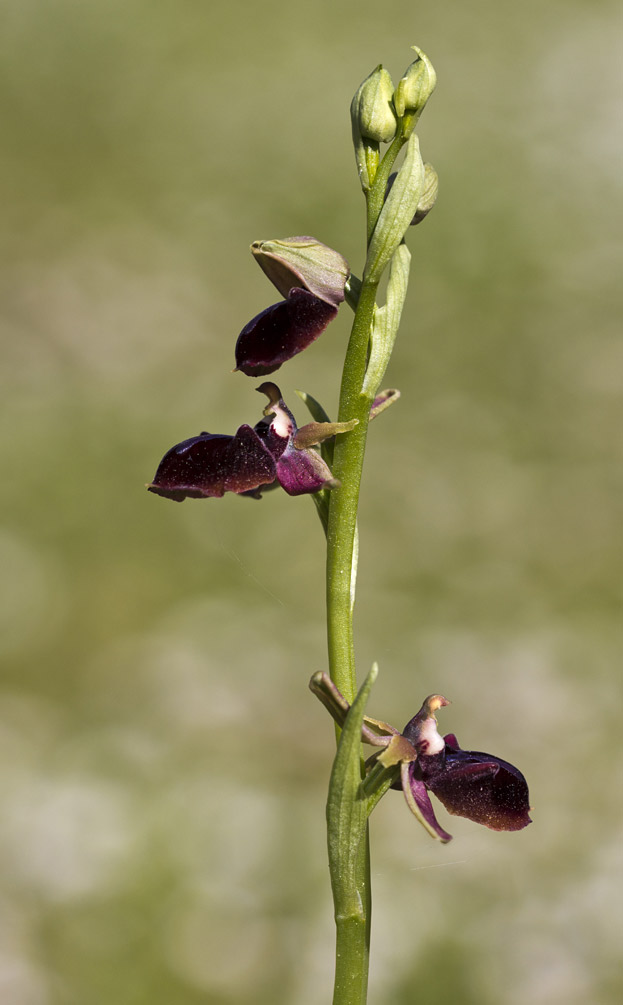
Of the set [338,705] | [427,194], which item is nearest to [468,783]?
[338,705]

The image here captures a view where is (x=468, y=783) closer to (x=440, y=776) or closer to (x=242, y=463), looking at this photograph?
(x=440, y=776)

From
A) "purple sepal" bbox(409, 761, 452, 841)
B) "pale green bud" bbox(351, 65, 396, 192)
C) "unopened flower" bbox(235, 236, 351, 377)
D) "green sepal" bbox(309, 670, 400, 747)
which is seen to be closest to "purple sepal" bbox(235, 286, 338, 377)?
"unopened flower" bbox(235, 236, 351, 377)

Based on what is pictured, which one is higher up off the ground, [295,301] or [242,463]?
[295,301]

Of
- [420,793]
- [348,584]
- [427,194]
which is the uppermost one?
[427,194]

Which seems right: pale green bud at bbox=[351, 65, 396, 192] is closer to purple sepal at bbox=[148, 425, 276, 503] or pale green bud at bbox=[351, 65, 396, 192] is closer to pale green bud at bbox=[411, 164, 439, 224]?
pale green bud at bbox=[411, 164, 439, 224]

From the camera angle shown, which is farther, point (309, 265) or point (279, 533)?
point (279, 533)

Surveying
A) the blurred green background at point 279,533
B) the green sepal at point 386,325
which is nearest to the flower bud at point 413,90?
the green sepal at point 386,325
